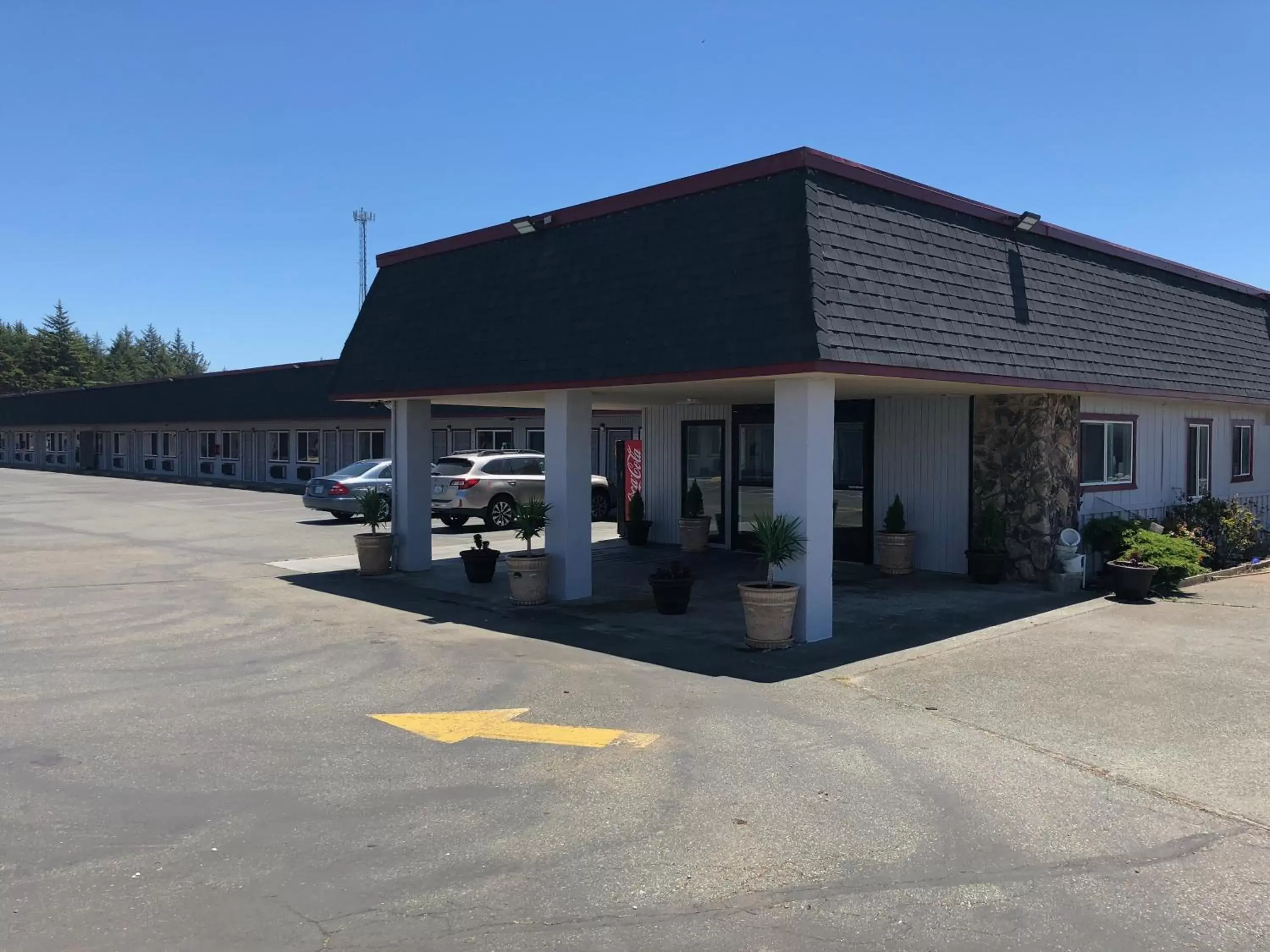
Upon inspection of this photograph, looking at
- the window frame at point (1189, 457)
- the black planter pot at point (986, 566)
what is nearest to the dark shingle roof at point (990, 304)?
the window frame at point (1189, 457)

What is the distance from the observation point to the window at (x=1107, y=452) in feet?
46.0

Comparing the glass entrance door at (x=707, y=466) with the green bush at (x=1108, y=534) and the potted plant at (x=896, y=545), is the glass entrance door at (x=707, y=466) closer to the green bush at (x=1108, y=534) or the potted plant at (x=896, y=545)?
the potted plant at (x=896, y=545)

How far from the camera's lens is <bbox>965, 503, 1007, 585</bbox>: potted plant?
13.1m

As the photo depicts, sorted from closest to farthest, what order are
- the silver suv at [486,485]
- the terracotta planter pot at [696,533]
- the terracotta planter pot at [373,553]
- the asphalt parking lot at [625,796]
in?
the asphalt parking lot at [625,796], the terracotta planter pot at [373,553], the terracotta planter pot at [696,533], the silver suv at [486,485]

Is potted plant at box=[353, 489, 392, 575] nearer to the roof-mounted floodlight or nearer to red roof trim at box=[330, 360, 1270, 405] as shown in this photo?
red roof trim at box=[330, 360, 1270, 405]

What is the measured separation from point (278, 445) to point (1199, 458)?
3381 cm

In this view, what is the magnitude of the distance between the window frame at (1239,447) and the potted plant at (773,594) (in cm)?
1287

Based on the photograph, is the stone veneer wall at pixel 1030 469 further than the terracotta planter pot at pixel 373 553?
No

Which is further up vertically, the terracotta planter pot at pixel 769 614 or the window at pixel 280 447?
the window at pixel 280 447

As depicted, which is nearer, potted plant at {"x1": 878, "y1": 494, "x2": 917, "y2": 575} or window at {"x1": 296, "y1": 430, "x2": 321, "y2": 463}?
potted plant at {"x1": 878, "y1": 494, "x2": 917, "y2": 575}

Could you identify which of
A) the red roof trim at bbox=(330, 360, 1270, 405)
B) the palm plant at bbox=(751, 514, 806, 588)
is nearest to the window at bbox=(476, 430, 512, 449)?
the red roof trim at bbox=(330, 360, 1270, 405)

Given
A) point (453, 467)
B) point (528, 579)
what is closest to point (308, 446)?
point (453, 467)

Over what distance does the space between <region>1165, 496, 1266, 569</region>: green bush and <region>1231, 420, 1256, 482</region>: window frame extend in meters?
3.09

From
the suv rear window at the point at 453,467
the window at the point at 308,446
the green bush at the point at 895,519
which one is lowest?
the green bush at the point at 895,519
